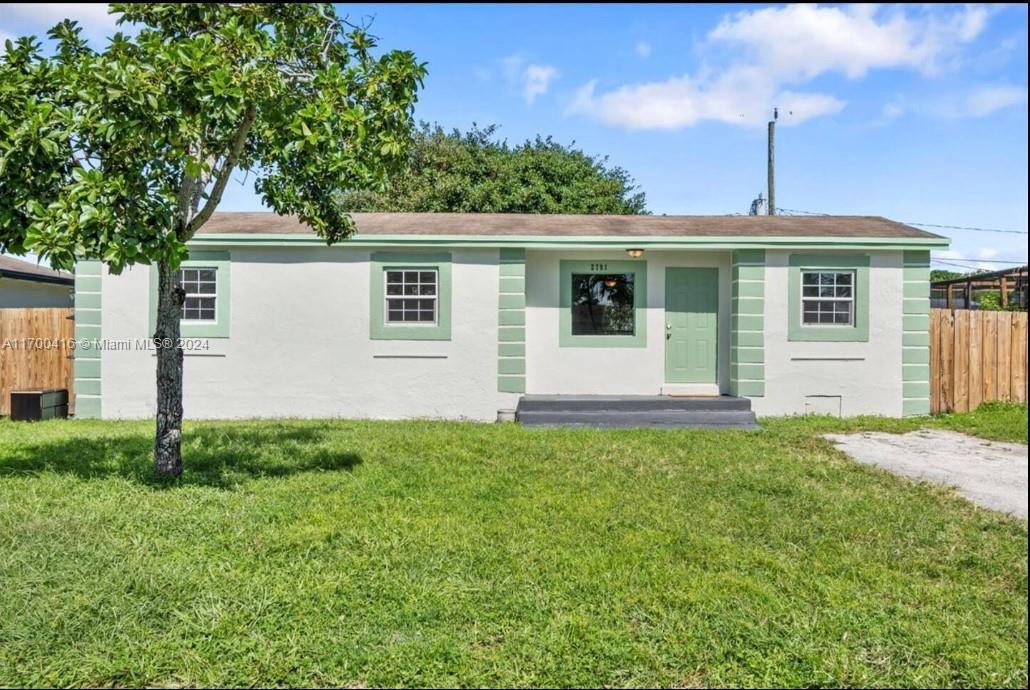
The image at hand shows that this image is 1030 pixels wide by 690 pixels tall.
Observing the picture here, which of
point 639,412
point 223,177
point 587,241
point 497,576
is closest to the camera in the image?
point 497,576

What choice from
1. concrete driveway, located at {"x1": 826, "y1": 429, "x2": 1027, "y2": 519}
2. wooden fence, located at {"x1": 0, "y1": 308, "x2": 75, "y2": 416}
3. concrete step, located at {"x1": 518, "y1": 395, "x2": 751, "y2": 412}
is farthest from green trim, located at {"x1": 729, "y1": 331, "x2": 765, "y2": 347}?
wooden fence, located at {"x1": 0, "y1": 308, "x2": 75, "y2": 416}

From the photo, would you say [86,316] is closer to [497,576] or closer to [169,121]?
[169,121]

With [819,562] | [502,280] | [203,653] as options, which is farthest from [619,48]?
[502,280]

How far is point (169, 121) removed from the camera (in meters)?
4.36

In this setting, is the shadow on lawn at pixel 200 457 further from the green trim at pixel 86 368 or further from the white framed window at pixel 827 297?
the white framed window at pixel 827 297

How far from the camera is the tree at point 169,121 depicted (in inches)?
164

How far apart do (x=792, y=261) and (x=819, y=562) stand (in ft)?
22.2

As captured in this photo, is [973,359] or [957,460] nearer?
[957,460]

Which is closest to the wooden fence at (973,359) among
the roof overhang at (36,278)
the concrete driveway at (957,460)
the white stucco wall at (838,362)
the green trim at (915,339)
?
the green trim at (915,339)

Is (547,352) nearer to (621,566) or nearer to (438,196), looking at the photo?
(621,566)

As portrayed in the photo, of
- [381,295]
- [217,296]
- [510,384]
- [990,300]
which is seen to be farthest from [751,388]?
[990,300]

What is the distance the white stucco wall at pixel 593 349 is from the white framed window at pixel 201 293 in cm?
474

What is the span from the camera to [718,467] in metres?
6.15

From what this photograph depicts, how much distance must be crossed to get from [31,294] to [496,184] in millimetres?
12364
